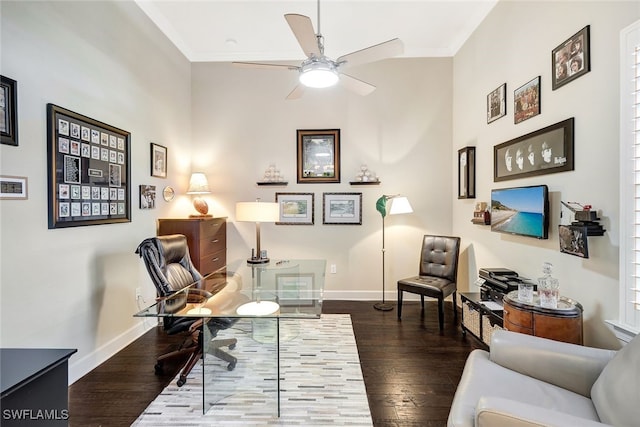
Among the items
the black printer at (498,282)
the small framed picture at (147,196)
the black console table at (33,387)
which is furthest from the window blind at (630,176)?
the small framed picture at (147,196)

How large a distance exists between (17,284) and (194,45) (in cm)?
326

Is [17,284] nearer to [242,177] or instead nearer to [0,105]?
[0,105]

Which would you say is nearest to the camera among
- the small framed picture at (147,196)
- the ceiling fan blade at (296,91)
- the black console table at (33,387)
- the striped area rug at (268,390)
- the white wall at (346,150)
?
the black console table at (33,387)

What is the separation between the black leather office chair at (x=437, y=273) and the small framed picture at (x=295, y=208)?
1.50 m

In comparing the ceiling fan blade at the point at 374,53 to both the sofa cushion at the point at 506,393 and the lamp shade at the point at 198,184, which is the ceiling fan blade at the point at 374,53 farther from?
the lamp shade at the point at 198,184

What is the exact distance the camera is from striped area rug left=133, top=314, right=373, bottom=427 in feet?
5.70

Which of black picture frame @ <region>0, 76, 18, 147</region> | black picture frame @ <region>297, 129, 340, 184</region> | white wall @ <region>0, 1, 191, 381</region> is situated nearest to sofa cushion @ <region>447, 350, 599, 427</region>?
white wall @ <region>0, 1, 191, 381</region>

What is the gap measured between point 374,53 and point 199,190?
2.59 metres

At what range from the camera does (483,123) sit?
123 inches

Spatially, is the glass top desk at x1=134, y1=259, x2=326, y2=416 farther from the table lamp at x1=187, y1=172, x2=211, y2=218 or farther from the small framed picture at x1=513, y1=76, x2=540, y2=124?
the small framed picture at x1=513, y1=76, x2=540, y2=124

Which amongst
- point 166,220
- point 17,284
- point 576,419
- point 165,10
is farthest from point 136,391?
point 165,10

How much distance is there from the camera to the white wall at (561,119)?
1.67 metres

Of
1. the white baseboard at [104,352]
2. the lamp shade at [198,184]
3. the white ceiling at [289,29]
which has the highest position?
the white ceiling at [289,29]

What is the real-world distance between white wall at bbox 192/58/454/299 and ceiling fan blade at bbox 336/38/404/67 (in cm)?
165
